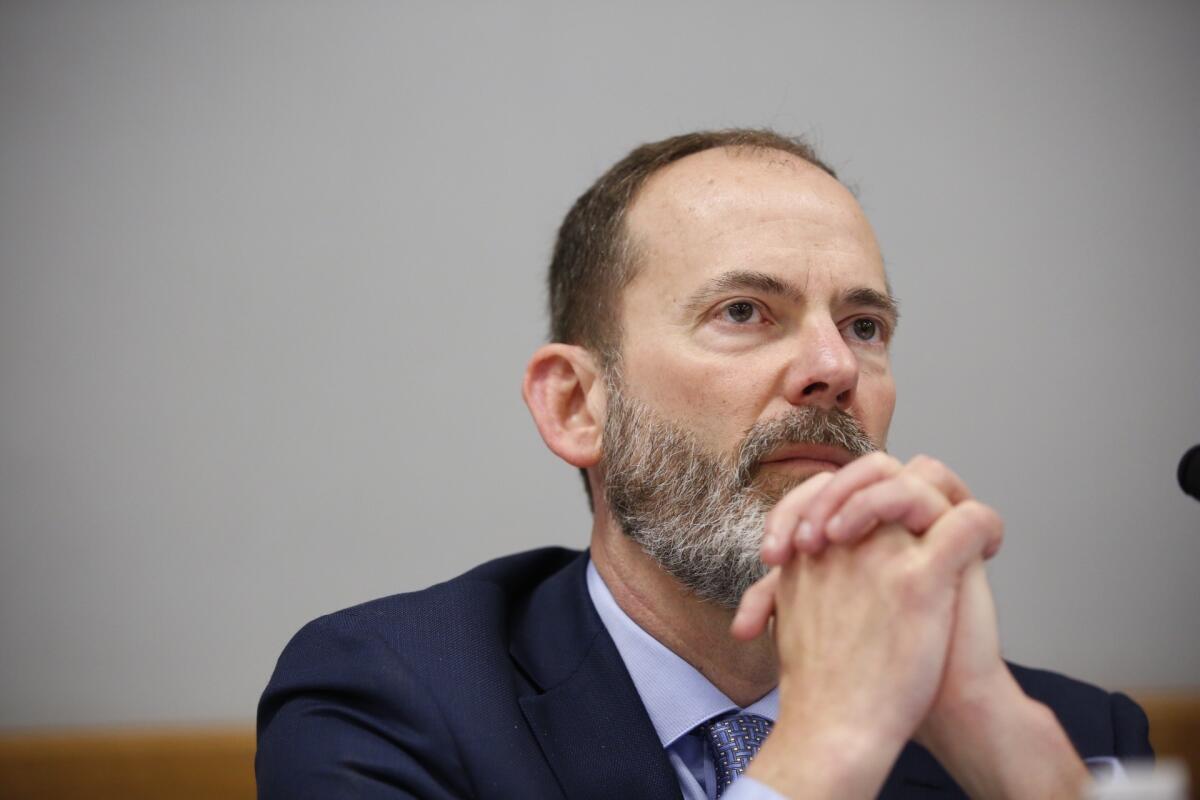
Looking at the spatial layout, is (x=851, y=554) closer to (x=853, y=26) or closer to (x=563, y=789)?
(x=563, y=789)

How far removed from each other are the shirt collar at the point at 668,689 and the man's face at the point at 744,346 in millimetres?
139

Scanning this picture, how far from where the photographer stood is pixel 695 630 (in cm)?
172

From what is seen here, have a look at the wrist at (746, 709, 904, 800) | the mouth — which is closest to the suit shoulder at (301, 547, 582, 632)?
the mouth

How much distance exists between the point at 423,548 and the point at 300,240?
2.64 feet

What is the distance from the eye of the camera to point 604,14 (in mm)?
2770

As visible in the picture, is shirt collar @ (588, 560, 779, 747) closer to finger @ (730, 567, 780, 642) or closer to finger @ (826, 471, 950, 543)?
finger @ (730, 567, 780, 642)

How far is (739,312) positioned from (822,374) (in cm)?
19

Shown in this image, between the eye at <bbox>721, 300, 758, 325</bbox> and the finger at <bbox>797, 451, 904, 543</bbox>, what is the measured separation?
498 millimetres

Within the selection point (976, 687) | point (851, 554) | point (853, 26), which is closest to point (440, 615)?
point (851, 554)

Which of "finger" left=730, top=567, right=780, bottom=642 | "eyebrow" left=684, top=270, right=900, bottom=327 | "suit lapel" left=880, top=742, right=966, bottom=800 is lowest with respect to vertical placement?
"suit lapel" left=880, top=742, right=966, bottom=800

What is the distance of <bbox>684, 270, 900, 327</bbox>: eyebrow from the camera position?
166 cm

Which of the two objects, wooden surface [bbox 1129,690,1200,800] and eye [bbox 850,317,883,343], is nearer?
eye [bbox 850,317,883,343]

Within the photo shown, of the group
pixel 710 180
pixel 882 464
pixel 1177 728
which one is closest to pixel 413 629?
pixel 882 464

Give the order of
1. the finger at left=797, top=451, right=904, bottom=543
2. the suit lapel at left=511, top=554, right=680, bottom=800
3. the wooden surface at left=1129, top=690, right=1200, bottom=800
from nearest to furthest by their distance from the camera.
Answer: the finger at left=797, top=451, right=904, bottom=543, the suit lapel at left=511, top=554, right=680, bottom=800, the wooden surface at left=1129, top=690, right=1200, bottom=800
